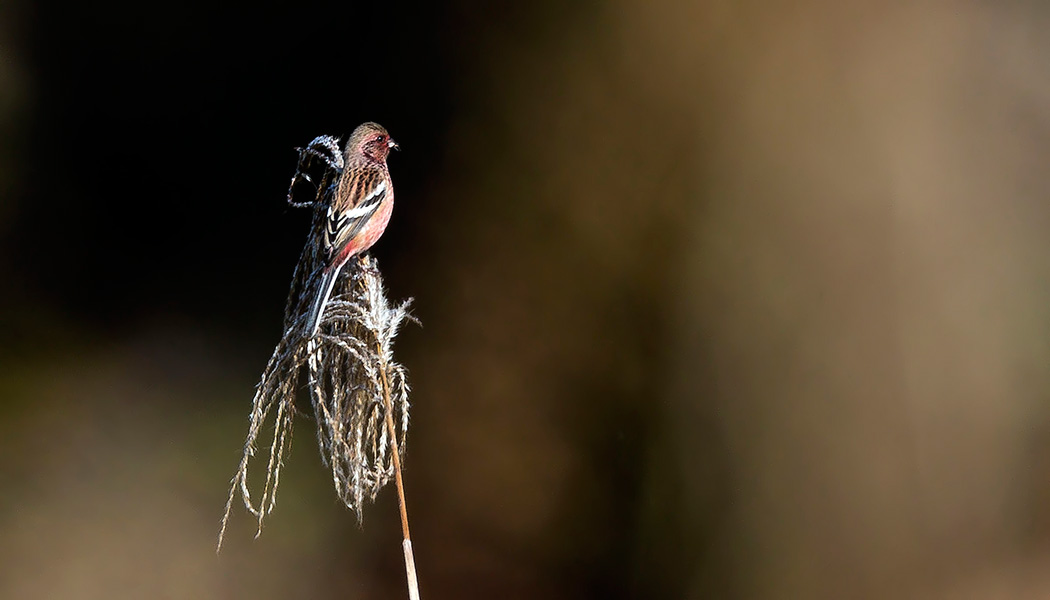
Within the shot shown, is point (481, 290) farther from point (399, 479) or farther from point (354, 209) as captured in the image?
point (399, 479)

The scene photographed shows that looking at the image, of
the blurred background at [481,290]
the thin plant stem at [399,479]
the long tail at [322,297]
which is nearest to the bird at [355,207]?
the long tail at [322,297]

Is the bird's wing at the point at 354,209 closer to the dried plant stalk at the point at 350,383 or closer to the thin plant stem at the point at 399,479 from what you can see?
the dried plant stalk at the point at 350,383

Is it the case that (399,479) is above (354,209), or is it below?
below

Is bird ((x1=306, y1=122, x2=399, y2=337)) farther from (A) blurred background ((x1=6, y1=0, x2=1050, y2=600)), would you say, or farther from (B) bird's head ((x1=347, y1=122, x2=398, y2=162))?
(A) blurred background ((x1=6, y1=0, x2=1050, y2=600))

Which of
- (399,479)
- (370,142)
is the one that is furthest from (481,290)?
(399,479)

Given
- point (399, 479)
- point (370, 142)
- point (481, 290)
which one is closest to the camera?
point (399, 479)

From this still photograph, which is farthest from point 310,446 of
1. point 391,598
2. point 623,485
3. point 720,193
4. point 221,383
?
point 720,193
